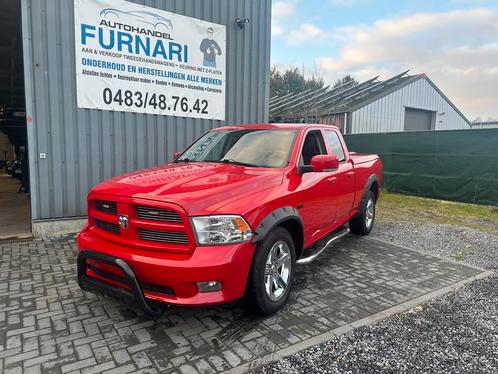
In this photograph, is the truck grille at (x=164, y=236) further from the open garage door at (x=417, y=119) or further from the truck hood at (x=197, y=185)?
the open garage door at (x=417, y=119)

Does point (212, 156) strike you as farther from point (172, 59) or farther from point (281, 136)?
point (172, 59)

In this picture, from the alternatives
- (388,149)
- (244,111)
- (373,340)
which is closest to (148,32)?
(244,111)

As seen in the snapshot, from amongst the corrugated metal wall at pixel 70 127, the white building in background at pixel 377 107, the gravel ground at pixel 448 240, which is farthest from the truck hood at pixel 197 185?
the white building in background at pixel 377 107

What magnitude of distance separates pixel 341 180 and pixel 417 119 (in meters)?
22.2

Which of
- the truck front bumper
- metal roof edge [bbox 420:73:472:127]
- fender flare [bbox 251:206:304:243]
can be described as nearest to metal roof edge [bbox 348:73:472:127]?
metal roof edge [bbox 420:73:472:127]

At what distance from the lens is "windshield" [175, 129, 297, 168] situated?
4.13 m

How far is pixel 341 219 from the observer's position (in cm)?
539

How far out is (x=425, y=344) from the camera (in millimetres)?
3146

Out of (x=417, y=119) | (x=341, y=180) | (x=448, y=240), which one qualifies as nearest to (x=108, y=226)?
(x=341, y=180)

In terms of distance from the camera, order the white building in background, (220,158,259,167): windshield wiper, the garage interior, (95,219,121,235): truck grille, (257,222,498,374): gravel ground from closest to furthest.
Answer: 1. (257,222,498,374): gravel ground
2. (95,219,121,235): truck grille
3. (220,158,259,167): windshield wiper
4. the garage interior
5. the white building in background

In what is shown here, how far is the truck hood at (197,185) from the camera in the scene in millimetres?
3018

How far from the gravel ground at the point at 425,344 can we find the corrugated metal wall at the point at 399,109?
1752 centimetres

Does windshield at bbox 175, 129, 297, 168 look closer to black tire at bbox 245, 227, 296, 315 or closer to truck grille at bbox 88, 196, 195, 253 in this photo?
black tire at bbox 245, 227, 296, 315

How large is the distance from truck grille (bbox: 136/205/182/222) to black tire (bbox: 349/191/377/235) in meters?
4.09
